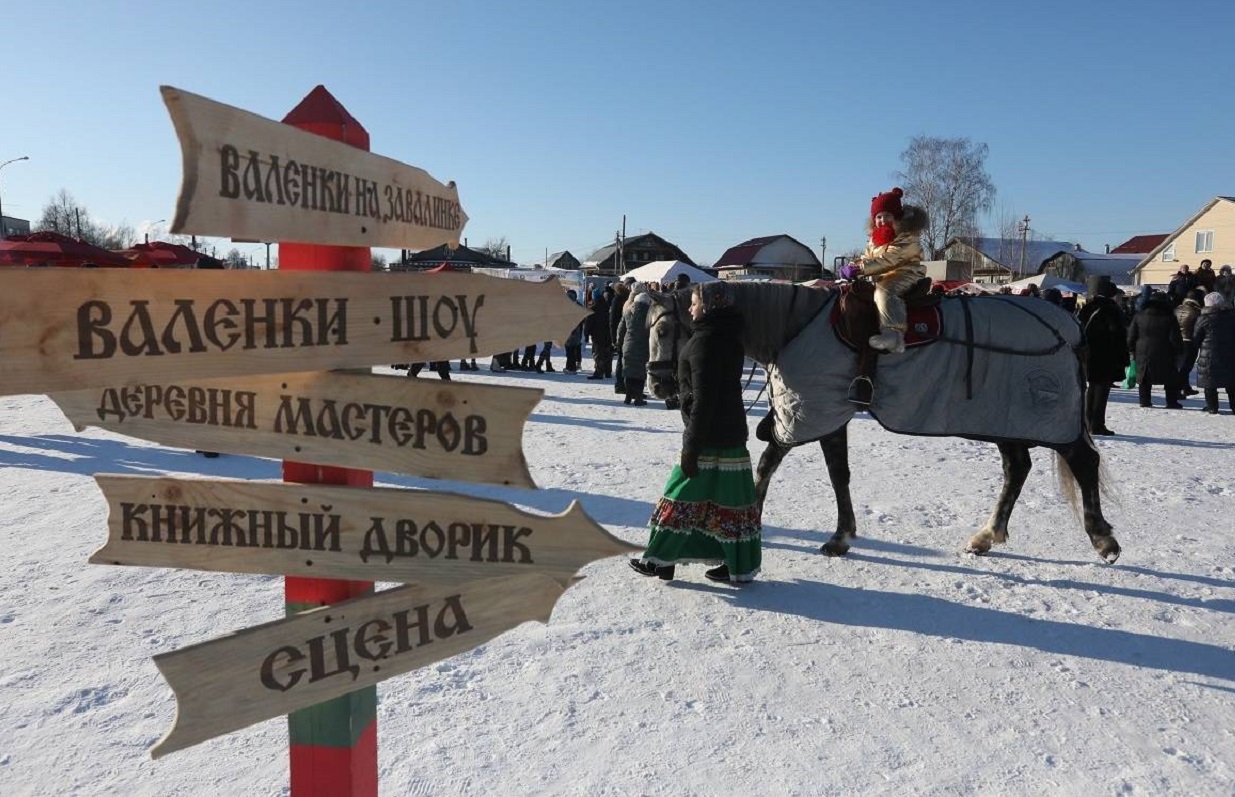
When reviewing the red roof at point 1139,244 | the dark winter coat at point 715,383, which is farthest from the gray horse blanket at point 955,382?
the red roof at point 1139,244

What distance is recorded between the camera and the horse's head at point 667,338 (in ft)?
15.6

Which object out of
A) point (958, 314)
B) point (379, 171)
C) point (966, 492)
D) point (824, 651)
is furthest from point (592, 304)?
point (379, 171)

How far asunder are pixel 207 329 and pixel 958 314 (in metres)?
4.65

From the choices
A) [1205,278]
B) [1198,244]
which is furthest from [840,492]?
[1198,244]

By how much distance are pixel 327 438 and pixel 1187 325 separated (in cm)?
1499

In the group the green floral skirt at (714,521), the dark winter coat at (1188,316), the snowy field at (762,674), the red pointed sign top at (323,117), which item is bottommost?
the snowy field at (762,674)

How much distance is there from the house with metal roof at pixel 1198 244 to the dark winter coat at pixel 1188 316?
4112 cm

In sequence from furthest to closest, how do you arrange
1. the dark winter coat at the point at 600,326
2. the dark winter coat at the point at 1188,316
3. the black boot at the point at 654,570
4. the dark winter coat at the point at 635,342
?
the dark winter coat at the point at 600,326 → the dark winter coat at the point at 1188,316 → the dark winter coat at the point at 635,342 → the black boot at the point at 654,570

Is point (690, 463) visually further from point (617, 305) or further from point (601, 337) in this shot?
point (601, 337)

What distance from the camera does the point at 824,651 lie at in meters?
3.71

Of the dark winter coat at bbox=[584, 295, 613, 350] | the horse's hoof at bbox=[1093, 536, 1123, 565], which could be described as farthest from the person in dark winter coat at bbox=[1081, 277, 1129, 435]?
the dark winter coat at bbox=[584, 295, 613, 350]

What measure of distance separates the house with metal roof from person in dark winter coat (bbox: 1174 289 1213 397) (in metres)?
40.8

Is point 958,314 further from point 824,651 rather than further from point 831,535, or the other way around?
point 824,651

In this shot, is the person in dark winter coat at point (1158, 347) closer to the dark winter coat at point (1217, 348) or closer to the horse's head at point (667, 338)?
the dark winter coat at point (1217, 348)
